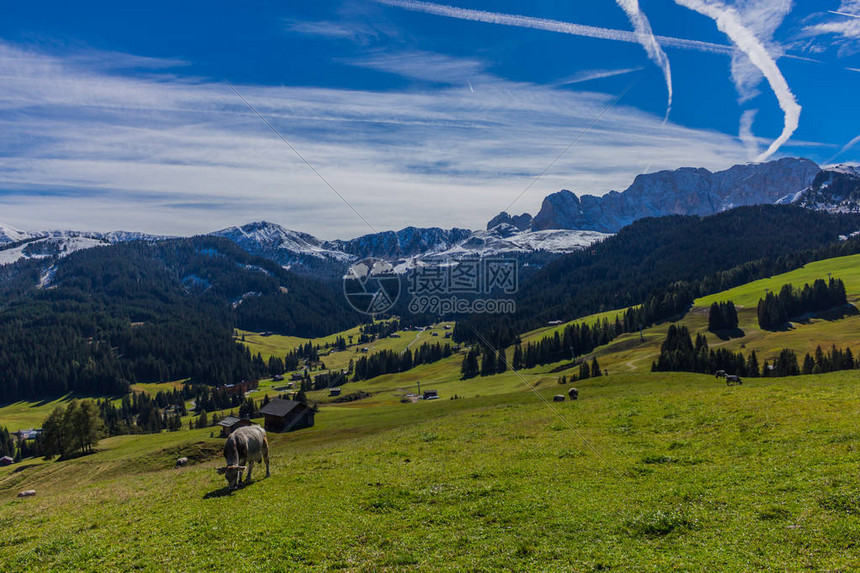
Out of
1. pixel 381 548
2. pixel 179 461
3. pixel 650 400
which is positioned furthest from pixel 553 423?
pixel 179 461

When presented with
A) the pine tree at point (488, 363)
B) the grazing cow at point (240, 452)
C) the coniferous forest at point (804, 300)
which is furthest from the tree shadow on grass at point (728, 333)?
the grazing cow at point (240, 452)

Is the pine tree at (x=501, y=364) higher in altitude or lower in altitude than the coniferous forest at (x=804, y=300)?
lower

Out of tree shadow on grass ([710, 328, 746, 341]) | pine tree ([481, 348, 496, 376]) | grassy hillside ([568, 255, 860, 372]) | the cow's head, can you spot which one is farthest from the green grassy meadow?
pine tree ([481, 348, 496, 376])

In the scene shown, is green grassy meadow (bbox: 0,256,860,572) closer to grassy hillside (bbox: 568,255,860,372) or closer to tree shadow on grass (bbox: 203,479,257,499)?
tree shadow on grass (bbox: 203,479,257,499)

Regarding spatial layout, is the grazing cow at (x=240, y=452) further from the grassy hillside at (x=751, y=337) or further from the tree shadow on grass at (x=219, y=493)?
the grassy hillside at (x=751, y=337)

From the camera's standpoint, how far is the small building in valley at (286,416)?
8726 cm

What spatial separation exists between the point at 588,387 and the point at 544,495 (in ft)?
173

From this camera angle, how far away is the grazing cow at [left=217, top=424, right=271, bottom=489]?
2486cm

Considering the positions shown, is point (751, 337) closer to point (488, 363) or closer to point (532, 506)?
point (488, 363)

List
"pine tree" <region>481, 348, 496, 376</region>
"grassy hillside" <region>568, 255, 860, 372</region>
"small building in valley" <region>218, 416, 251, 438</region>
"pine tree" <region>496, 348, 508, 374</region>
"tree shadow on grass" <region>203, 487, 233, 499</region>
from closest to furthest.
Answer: "tree shadow on grass" <region>203, 487, 233, 499</region>
"small building in valley" <region>218, 416, 251, 438</region>
"grassy hillside" <region>568, 255, 860, 372</region>
"pine tree" <region>496, 348, 508, 374</region>
"pine tree" <region>481, 348, 496, 376</region>

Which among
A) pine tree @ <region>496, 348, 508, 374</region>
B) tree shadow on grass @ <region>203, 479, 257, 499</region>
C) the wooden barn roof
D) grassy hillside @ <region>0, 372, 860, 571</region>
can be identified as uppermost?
grassy hillside @ <region>0, 372, 860, 571</region>

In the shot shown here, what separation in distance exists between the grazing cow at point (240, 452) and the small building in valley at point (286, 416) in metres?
62.1

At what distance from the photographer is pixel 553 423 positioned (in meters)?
37.1

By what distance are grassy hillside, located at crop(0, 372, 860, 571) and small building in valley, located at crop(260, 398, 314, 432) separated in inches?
2229
